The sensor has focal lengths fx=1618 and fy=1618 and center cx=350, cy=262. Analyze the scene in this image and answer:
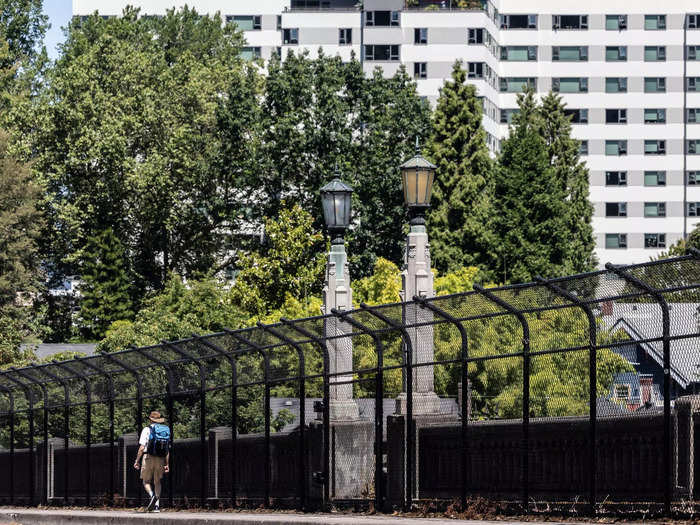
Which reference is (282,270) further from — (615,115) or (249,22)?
(615,115)

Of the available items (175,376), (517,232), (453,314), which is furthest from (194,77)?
(453,314)

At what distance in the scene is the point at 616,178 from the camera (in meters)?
122

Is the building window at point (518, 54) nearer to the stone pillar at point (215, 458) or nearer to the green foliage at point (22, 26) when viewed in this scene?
the green foliage at point (22, 26)

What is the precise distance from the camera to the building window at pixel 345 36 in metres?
117

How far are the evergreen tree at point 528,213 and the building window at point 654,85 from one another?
1499 inches

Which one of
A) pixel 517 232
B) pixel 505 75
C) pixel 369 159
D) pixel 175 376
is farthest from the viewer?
pixel 505 75

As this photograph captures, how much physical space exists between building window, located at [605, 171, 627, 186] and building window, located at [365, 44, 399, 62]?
19634mm

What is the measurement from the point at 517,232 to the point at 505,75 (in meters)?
39.8

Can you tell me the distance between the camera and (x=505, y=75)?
12038 cm

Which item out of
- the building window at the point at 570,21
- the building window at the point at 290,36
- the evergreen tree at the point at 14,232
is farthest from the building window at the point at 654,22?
the evergreen tree at the point at 14,232

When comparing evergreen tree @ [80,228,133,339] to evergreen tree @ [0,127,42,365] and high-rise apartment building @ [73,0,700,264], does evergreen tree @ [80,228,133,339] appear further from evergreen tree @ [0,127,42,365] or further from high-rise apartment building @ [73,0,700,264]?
high-rise apartment building @ [73,0,700,264]

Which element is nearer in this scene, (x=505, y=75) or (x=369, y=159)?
(x=369, y=159)

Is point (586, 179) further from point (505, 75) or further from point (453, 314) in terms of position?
point (453, 314)

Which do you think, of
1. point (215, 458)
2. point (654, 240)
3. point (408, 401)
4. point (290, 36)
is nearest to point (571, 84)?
point (654, 240)
